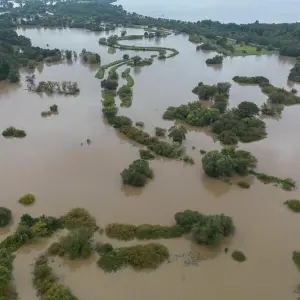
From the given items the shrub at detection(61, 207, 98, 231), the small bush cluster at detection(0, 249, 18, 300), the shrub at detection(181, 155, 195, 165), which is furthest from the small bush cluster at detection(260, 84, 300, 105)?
the small bush cluster at detection(0, 249, 18, 300)

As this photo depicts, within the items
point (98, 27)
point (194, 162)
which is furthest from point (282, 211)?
point (98, 27)

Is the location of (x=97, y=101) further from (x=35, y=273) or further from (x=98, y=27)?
(x=98, y=27)

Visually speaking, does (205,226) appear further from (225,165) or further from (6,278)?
(6,278)

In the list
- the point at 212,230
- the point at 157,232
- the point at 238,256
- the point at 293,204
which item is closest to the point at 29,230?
the point at 157,232

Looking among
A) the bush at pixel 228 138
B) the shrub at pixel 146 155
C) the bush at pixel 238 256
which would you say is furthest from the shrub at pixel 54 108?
the bush at pixel 238 256

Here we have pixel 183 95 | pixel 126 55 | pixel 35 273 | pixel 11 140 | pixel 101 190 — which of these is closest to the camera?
pixel 35 273

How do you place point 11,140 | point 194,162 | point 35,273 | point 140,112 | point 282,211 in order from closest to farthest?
point 35,273 < point 282,211 < point 194,162 < point 11,140 < point 140,112
